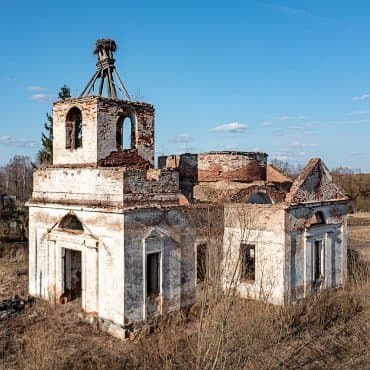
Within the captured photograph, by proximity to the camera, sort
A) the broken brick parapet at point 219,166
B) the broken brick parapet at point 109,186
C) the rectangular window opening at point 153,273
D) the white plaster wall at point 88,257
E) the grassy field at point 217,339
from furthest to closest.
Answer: the broken brick parapet at point 219,166 → the rectangular window opening at point 153,273 → the broken brick parapet at point 109,186 → the white plaster wall at point 88,257 → the grassy field at point 217,339

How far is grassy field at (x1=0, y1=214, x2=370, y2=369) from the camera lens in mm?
7328

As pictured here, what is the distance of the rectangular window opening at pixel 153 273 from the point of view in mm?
11664

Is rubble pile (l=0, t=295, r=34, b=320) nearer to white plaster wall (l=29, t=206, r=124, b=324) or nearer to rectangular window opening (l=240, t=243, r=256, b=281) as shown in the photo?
white plaster wall (l=29, t=206, r=124, b=324)

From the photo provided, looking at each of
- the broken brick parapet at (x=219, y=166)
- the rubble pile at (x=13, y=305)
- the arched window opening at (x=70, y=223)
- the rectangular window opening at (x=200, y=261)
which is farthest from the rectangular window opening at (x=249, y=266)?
the rubble pile at (x=13, y=305)

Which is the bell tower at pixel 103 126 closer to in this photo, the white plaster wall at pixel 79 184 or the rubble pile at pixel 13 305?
the white plaster wall at pixel 79 184

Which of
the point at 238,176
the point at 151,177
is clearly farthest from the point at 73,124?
the point at 238,176

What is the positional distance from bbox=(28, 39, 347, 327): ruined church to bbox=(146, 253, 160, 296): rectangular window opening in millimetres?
26

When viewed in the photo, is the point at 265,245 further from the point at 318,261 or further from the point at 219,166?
the point at 219,166

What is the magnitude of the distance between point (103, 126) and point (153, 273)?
4.10 metres

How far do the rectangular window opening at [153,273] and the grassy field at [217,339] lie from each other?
0.89 meters

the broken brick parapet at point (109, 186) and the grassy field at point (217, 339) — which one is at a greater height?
the broken brick parapet at point (109, 186)

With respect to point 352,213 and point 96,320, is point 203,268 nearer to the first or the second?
point 96,320

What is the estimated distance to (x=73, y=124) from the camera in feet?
42.9

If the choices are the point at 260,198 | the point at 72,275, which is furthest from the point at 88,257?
the point at 260,198
